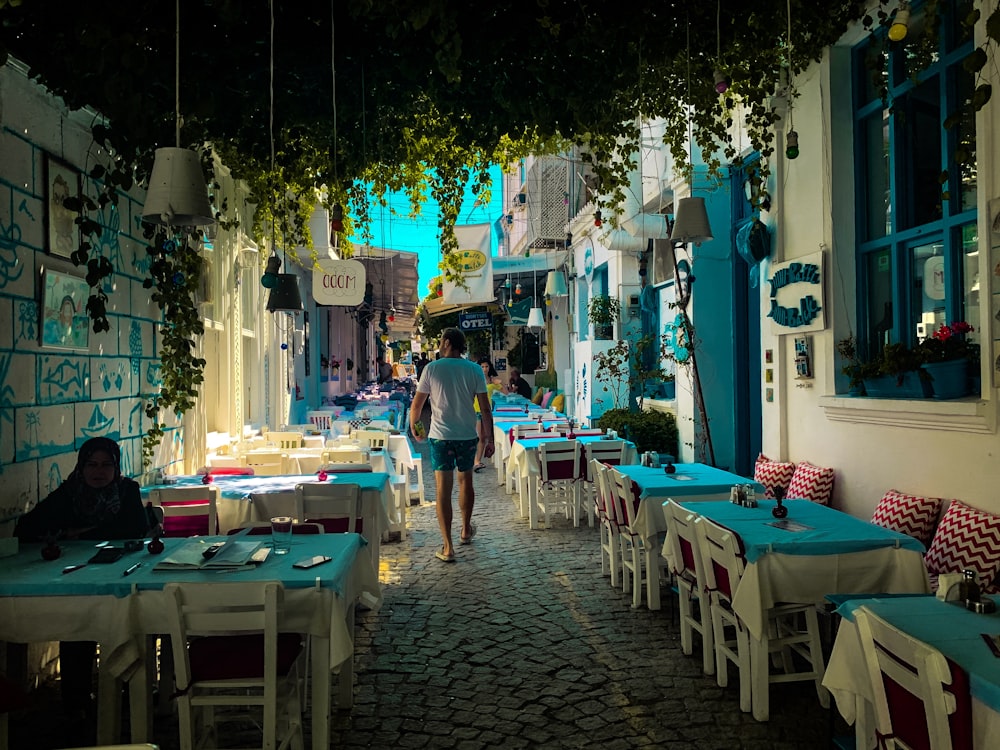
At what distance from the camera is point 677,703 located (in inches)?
161

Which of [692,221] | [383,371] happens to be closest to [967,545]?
[692,221]

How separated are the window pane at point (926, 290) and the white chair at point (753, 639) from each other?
9.44ft

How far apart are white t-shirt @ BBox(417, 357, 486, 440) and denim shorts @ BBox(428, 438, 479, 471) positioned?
0.17 feet

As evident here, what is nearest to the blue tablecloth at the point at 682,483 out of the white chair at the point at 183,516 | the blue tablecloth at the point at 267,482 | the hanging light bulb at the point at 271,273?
the blue tablecloth at the point at 267,482

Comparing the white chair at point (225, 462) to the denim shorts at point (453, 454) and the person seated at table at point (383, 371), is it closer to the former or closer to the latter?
the denim shorts at point (453, 454)

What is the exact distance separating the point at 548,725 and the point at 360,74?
4.14 meters

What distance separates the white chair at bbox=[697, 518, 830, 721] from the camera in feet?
12.7

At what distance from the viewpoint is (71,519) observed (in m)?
4.28

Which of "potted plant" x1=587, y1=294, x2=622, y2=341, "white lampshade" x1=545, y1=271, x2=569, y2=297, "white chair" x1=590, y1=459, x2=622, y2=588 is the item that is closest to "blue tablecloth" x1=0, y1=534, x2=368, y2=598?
"white chair" x1=590, y1=459, x2=622, y2=588

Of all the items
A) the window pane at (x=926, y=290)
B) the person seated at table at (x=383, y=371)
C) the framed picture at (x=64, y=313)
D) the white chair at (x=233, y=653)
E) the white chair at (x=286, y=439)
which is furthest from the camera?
the person seated at table at (x=383, y=371)

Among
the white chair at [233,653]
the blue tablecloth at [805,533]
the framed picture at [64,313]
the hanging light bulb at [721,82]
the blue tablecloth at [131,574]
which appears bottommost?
the white chair at [233,653]

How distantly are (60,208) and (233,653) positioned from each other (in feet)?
10.2

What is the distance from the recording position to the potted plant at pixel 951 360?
5188mm

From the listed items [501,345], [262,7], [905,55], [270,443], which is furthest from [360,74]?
[501,345]
